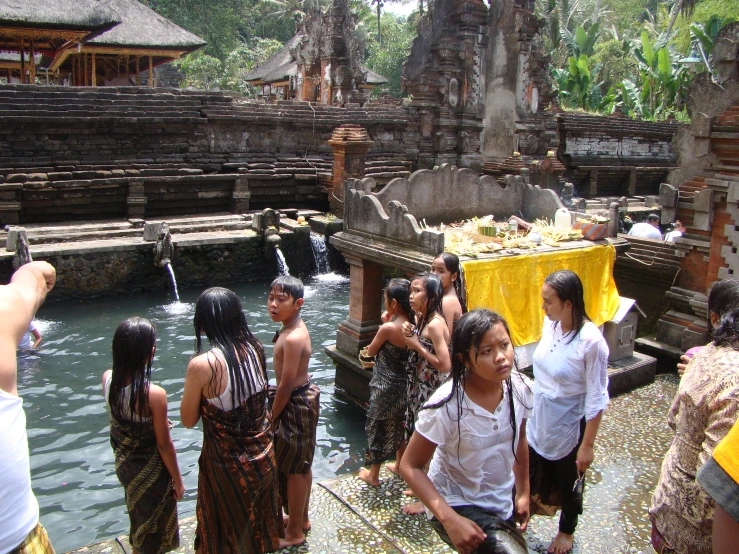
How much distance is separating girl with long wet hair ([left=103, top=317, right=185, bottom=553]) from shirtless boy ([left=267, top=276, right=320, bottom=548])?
2.11ft

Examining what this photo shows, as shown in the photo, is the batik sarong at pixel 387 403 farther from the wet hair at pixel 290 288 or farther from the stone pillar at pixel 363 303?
the stone pillar at pixel 363 303

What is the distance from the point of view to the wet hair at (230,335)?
3.03 meters

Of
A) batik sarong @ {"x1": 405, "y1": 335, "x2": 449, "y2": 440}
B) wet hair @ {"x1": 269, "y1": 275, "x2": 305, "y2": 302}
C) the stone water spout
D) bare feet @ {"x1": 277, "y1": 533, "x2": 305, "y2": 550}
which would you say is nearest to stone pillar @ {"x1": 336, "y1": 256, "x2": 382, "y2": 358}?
batik sarong @ {"x1": 405, "y1": 335, "x2": 449, "y2": 440}

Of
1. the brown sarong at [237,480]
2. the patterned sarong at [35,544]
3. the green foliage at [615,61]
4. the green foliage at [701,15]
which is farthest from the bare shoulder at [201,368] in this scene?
the green foliage at [615,61]

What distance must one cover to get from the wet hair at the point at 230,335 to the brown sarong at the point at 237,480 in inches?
3.7

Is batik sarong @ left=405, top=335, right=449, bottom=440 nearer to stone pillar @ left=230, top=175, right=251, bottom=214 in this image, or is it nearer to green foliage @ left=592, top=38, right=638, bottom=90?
stone pillar @ left=230, top=175, right=251, bottom=214

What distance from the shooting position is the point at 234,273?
1305 centimetres

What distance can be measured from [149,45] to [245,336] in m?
22.3

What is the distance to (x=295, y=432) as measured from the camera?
365 centimetres

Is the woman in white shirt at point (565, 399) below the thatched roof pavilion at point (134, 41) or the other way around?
below

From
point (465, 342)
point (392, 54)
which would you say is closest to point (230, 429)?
point (465, 342)

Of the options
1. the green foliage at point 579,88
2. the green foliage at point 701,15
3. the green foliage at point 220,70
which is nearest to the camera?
the green foliage at point 701,15

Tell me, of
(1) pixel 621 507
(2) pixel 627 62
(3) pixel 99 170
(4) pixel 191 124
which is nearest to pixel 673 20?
(2) pixel 627 62

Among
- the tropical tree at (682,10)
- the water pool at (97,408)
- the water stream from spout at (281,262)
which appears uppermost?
the tropical tree at (682,10)
